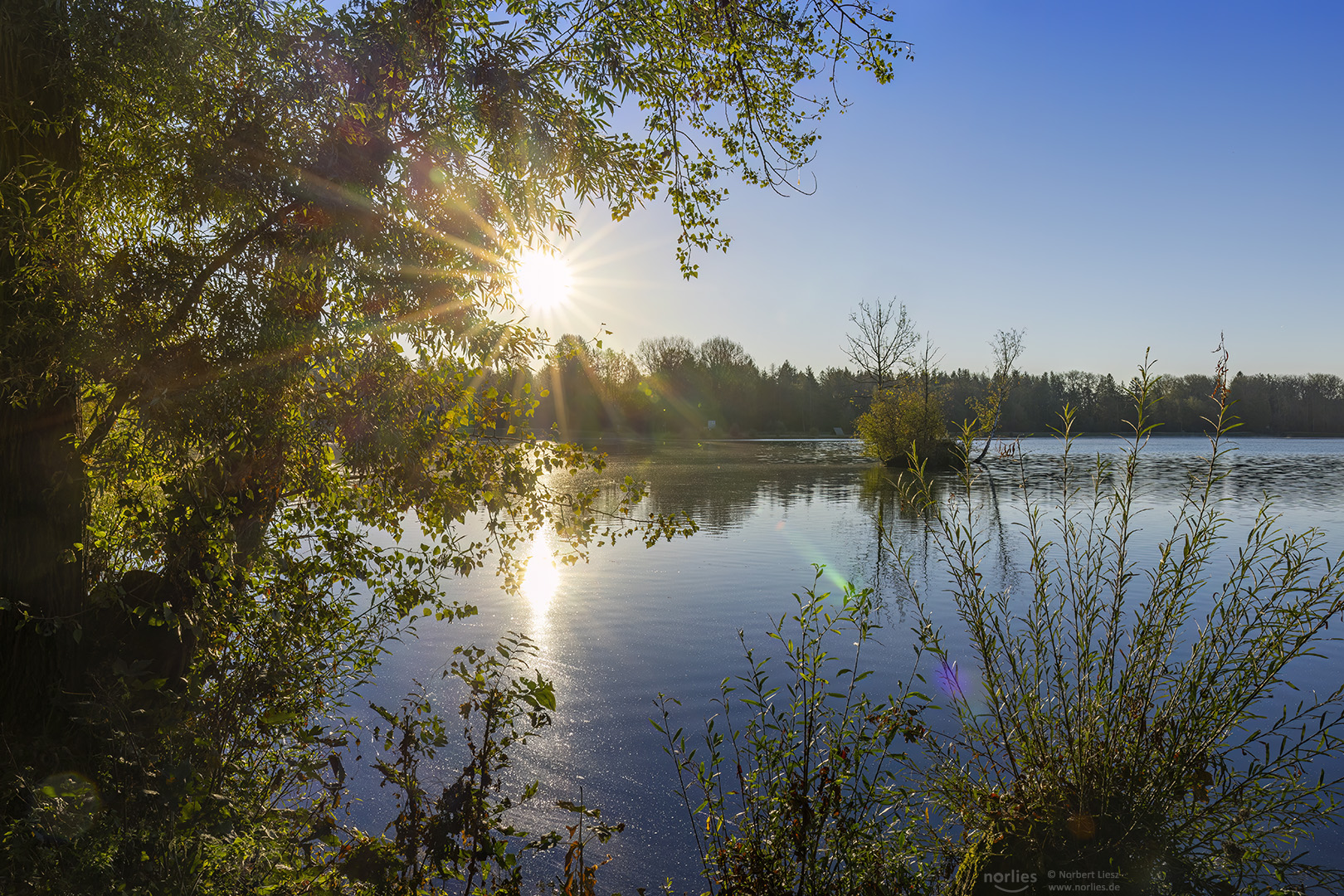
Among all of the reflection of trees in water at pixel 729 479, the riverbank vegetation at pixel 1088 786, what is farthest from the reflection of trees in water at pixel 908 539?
the reflection of trees in water at pixel 729 479

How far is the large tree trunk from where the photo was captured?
13.3 ft

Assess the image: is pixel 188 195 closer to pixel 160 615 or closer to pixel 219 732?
pixel 160 615

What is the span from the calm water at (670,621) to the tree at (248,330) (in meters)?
2.29

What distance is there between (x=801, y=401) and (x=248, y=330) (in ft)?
298

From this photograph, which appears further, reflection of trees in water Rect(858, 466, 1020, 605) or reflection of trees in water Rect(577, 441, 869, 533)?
reflection of trees in water Rect(577, 441, 869, 533)

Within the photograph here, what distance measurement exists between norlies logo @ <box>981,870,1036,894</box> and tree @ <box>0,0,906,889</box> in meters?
3.12

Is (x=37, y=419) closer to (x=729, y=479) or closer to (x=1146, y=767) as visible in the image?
(x=1146, y=767)

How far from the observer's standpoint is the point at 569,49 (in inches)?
218

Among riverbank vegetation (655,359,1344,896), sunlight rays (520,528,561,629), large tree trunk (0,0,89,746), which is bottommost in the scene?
sunlight rays (520,528,561,629)

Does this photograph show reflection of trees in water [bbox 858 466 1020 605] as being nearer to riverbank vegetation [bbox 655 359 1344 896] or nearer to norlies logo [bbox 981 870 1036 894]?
riverbank vegetation [bbox 655 359 1344 896]

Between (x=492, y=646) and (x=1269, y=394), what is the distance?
416ft

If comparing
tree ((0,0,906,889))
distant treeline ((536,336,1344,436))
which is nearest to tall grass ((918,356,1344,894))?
tree ((0,0,906,889))

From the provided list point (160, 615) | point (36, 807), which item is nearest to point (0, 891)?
point (36, 807)

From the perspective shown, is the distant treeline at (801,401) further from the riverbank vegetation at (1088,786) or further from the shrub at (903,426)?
the riverbank vegetation at (1088,786)
